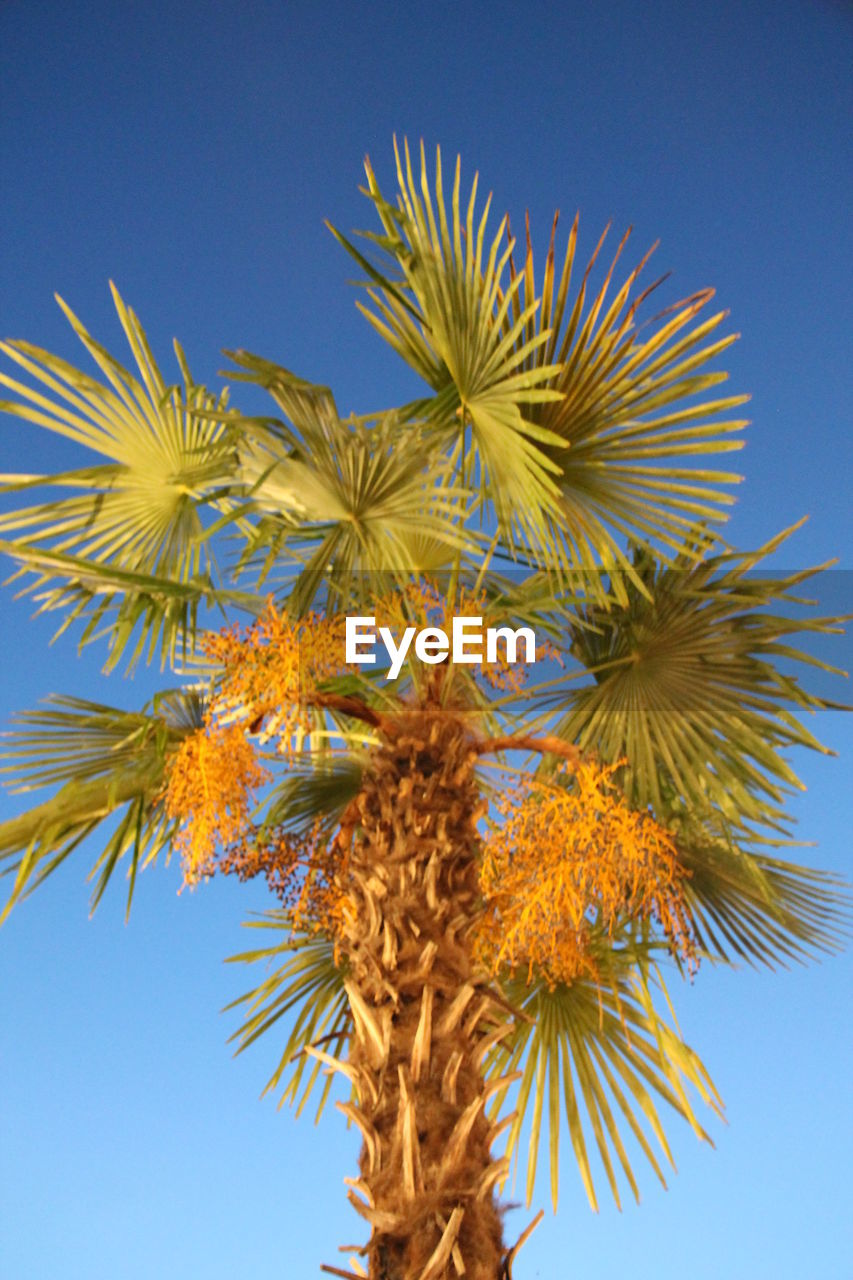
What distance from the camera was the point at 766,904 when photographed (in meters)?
4.90

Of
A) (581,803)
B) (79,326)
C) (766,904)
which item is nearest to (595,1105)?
(766,904)

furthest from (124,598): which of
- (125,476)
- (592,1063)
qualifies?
(592,1063)

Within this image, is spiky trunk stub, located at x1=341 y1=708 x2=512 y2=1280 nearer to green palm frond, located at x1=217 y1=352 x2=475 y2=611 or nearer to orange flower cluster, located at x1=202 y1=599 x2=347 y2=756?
orange flower cluster, located at x1=202 y1=599 x2=347 y2=756

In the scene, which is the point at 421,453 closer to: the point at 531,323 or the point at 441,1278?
the point at 531,323

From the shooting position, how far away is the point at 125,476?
461 cm

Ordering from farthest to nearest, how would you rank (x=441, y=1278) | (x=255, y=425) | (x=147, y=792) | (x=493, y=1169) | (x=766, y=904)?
(x=766, y=904) → (x=147, y=792) → (x=255, y=425) → (x=493, y=1169) → (x=441, y=1278)

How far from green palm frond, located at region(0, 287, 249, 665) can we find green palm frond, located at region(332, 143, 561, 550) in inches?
30.5

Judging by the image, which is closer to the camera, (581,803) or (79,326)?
(581,803)

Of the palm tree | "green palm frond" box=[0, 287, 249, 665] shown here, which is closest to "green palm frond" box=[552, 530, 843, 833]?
the palm tree

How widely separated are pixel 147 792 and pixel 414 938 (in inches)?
53.7

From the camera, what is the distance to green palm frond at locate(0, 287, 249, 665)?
4.14 metres

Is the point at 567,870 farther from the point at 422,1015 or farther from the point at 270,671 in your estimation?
the point at 270,671

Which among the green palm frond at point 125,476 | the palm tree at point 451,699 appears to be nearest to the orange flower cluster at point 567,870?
the palm tree at point 451,699

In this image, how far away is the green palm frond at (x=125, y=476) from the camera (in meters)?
4.14
